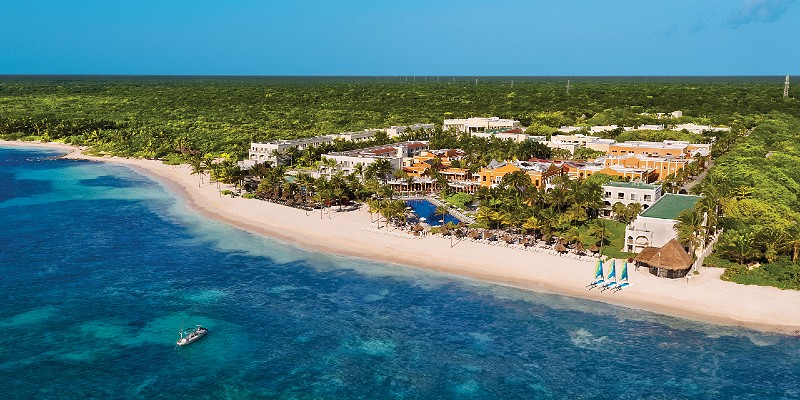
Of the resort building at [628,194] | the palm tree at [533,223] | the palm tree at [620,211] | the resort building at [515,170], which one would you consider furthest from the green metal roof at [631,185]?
the palm tree at [533,223]

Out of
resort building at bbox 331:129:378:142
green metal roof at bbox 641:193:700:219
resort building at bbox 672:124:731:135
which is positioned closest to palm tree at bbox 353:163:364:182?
resort building at bbox 331:129:378:142

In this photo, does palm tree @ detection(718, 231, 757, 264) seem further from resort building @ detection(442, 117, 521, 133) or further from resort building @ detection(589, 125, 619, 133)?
resort building @ detection(442, 117, 521, 133)

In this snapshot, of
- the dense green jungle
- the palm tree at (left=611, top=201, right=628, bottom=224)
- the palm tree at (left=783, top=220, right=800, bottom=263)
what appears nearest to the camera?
the palm tree at (left=783, top=220, right=800, bottom=263)

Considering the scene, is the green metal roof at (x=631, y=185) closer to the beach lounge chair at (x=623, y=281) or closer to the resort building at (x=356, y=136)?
the beach lounge chair at (x=623, y=281)

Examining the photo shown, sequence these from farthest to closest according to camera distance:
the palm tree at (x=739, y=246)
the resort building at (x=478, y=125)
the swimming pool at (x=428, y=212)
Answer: the resort building at (x=478, y=125), the swimming pool at (x=428, y=212), the palm tree at (x=739, y=246)

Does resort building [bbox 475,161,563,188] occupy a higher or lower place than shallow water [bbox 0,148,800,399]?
higher

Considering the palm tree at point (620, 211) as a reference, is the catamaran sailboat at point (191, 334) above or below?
below
